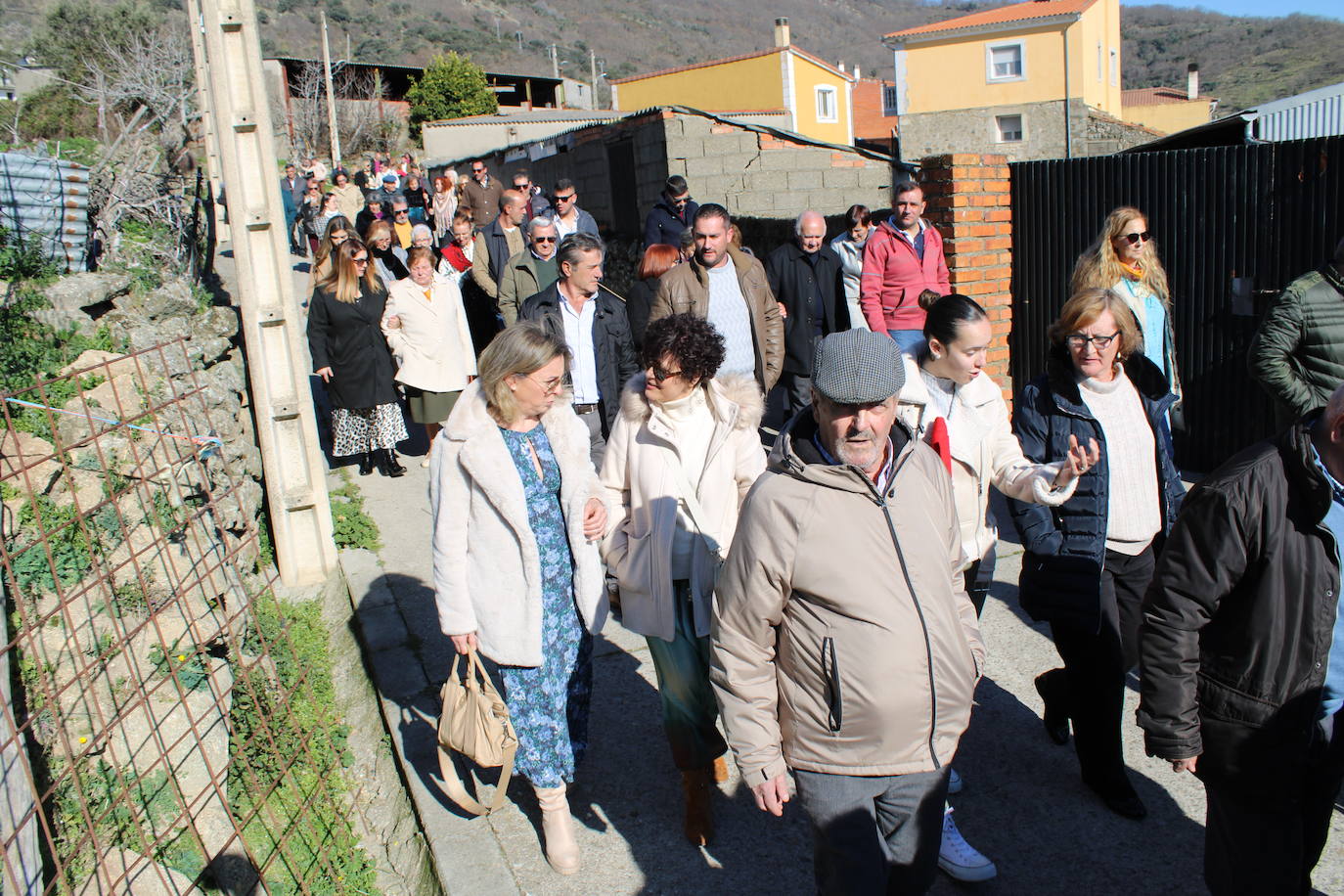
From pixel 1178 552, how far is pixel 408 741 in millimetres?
3167

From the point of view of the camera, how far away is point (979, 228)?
24.2 ft

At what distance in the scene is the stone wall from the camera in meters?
41.6

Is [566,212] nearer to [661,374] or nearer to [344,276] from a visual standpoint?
[344,276]

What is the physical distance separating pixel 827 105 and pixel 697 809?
4351cm

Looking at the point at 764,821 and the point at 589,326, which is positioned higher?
the point at 589,326

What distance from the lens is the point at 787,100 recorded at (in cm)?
3988

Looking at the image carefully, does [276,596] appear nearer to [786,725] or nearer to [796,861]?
[796,861]

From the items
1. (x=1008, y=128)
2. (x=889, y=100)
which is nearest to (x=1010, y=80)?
(x=1008, y=128)

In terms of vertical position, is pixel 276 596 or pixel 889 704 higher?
pixel 889 704

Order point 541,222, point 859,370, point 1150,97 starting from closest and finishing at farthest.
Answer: point 859,370 < point 541,222 < point 1150,97

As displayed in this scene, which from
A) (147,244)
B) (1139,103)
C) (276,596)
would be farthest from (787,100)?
(276,596)

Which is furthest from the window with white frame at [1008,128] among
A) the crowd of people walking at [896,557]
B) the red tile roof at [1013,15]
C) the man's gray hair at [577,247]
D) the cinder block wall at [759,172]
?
the man's gray hair at [577,247]

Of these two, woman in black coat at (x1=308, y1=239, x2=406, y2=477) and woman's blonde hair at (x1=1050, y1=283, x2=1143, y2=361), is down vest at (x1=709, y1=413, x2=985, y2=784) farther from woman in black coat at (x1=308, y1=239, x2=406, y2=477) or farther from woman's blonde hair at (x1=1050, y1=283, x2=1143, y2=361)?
woman in black coat at (x1=308, y1=239, x2=406, y2=477)

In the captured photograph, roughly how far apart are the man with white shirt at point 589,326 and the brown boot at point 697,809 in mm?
2630
